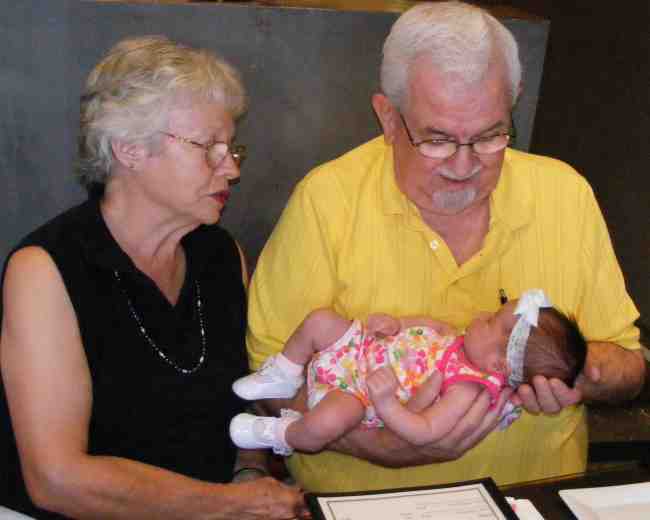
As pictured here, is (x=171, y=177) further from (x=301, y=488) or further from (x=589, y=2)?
(x=589, y=2)

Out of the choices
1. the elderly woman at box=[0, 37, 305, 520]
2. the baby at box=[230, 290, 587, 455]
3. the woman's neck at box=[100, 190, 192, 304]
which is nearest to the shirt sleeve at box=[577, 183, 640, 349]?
the baby at box=[230, 290, 587, 455]

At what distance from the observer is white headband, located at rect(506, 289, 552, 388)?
1.84 meters

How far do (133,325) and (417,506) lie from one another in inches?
34.7

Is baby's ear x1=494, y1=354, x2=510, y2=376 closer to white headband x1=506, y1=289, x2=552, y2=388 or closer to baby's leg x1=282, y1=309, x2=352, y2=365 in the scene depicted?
white headband x1=506, y1=289, x2=552, y2=388

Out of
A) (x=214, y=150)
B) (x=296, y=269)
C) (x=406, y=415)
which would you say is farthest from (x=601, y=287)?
(x=214, y=150)

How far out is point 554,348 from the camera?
1.84 m

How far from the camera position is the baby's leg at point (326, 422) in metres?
1.88

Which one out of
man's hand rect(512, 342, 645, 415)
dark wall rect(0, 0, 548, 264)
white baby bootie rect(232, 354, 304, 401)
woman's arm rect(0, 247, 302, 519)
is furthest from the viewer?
dark wall rect(0, 0, 548, 264)

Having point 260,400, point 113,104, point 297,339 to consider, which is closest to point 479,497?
point 297,339

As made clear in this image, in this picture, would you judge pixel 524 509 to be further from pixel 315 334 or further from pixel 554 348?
pixel 315 334

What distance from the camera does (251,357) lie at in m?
2.27

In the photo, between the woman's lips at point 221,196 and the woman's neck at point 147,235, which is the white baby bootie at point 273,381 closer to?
the woman's neck at point 147,235

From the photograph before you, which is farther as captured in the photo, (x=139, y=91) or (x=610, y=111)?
(x=610, y=111)

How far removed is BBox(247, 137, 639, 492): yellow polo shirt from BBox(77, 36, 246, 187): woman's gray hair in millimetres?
423
